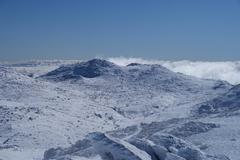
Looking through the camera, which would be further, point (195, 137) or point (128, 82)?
point (128, 82)

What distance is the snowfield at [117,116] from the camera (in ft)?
92.0

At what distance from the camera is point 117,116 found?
61625 millimetres

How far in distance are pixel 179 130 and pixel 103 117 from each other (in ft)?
64.4

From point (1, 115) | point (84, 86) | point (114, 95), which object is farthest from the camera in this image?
point (84, 86)

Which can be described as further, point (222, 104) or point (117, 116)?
point (222, 104)

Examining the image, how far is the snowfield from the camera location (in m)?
28.1

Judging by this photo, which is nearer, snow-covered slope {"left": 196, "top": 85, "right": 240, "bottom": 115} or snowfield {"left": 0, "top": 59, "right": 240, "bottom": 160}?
snowfield {"left": 0, "top": 59, "right": 240, "bottom": 160}

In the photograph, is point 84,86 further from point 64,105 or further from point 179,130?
point 179,130

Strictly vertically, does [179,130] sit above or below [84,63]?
below

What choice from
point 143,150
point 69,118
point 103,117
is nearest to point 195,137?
point 143,150

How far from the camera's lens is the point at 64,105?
59406 mm

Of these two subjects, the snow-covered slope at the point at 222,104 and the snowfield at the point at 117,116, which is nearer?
the snowfield at the point at 117,116

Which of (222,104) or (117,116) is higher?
(222,104)

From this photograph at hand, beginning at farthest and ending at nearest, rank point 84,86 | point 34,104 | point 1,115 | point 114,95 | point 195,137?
point 84,86, point 114,95, point 34,104, point 1,115, point 195,137
